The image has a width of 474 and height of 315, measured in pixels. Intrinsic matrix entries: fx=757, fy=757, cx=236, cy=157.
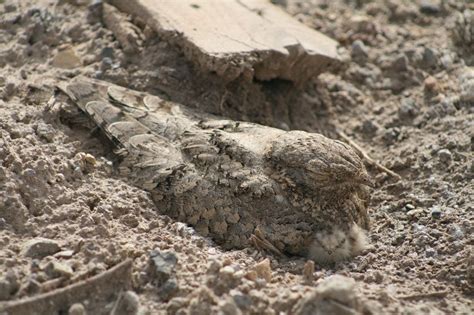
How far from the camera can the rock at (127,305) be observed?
10.6 ft

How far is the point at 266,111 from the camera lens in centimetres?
507

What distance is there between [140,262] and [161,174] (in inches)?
31.0

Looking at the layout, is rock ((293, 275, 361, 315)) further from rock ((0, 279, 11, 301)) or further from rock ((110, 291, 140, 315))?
rock ((0, 279, 11, 301))

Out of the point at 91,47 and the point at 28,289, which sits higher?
the point at 91,47

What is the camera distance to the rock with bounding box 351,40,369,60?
5.71 m

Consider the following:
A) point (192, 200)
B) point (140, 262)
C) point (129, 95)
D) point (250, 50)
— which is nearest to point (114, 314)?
point (140, 262)

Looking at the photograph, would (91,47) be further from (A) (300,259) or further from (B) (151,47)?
(A) (300,259)

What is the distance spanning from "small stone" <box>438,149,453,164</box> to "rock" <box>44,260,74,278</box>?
2.39m

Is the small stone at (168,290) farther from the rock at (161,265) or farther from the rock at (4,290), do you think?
the rock at (4,290)

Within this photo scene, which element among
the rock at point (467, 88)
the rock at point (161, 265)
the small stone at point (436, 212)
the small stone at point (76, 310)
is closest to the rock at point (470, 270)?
the small stone at point (436, 212)

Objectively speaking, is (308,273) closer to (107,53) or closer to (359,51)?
(107,53)

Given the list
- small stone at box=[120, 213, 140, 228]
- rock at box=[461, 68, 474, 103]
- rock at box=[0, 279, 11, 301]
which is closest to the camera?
rock at box=[0, 279, 11, 301]

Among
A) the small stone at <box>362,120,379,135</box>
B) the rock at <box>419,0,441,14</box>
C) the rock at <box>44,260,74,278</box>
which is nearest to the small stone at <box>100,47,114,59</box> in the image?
the small stone at <box>362,120,379,135</box>

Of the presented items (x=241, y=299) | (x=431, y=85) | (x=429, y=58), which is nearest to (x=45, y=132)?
(x=241, y=299)
